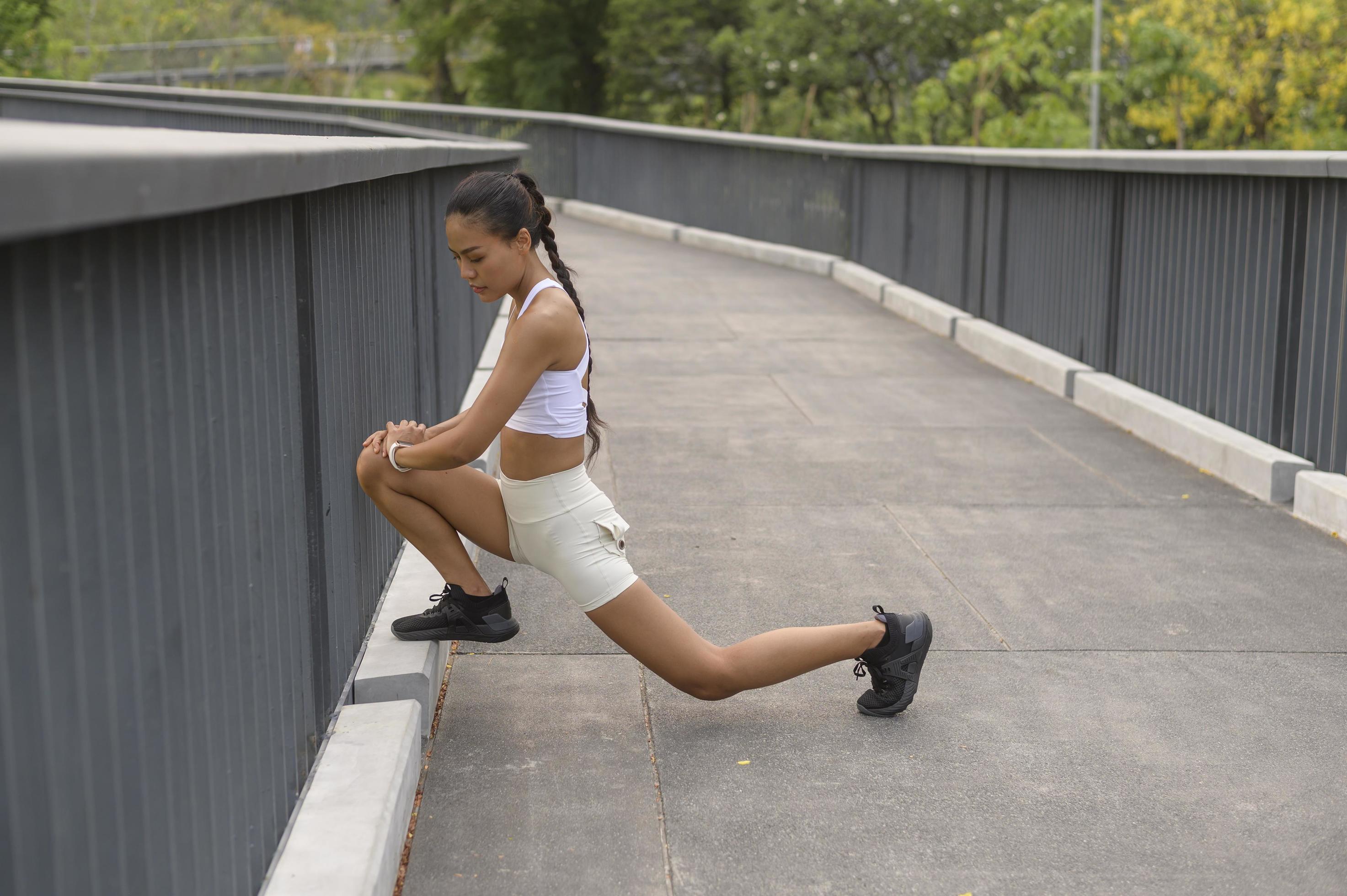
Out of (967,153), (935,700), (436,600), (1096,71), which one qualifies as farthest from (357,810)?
(1096,71)

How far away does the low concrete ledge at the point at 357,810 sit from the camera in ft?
9.43

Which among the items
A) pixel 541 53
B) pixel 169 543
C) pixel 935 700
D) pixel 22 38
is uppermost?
pixel 541 53

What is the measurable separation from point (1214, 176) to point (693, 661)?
17.0 ft

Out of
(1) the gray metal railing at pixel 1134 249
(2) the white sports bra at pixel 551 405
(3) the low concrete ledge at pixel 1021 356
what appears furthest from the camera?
(3) the low concrete ledge at pixel 1021 356

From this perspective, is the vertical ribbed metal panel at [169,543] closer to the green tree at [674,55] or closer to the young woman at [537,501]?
the young woman at [537,501]

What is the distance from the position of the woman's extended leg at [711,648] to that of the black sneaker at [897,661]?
0.12 feet

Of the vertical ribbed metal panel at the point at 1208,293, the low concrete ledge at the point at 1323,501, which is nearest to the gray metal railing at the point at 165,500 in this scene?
the low concrete ledge at the point at 1323,501

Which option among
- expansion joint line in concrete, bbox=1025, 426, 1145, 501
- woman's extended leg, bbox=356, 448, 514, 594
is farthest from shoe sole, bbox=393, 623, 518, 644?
expansion joint line in concrete, bbox=1025, 426, 1145, 501

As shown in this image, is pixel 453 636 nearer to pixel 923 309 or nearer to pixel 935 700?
pixel 935 700

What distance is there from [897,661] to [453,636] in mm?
1325

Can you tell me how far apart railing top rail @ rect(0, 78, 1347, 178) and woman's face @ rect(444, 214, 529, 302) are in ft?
13.8

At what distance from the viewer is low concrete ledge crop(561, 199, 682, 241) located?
19812mm

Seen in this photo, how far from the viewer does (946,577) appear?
5.86m

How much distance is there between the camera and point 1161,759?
13.5 feet
